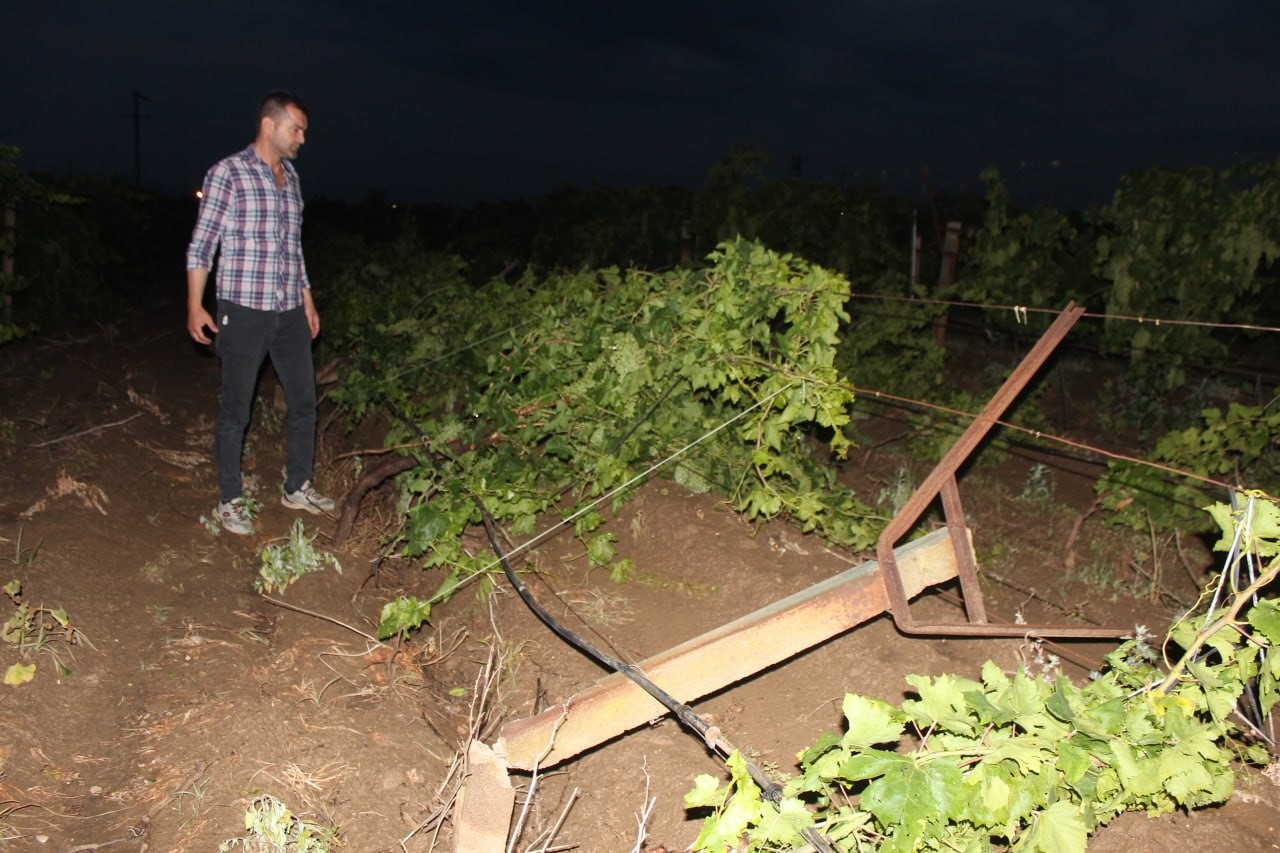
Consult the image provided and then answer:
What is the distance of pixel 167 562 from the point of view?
3.90 metres

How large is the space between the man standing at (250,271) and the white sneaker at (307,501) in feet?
1.09

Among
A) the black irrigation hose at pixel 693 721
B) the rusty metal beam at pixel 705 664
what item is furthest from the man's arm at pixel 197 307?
the rusty metal beam at pixel 705 664

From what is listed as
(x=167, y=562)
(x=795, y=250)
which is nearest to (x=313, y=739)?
(x=167, y=562)

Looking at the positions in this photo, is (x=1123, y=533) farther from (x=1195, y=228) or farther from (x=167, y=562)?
(x=167, y=562)

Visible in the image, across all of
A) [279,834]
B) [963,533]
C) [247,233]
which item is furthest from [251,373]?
[963,533]

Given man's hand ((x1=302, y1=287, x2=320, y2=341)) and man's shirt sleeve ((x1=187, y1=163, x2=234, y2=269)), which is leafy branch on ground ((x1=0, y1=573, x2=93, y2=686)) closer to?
man's shirt sleeve ((x1=187, y1=163, x2=234, y2=269))

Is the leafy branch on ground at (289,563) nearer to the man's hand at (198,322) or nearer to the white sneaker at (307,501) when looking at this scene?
the white sneaker at (307,501)

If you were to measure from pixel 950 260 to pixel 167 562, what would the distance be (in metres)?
7.20

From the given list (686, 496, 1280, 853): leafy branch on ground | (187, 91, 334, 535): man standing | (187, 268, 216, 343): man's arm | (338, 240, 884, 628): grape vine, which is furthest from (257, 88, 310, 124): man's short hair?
(686, 496, 1280, 853): leafy branch on ground

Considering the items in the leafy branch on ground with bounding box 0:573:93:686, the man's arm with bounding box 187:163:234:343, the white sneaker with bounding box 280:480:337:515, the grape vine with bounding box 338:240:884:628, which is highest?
the man's arm with bounding box 187:163:234:343

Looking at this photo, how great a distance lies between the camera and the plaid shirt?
385 cm

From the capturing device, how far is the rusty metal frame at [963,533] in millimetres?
2459

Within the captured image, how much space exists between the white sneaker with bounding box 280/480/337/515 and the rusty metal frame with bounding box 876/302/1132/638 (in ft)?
10.6

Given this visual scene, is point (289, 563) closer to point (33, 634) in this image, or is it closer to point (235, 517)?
point (235, 517)
